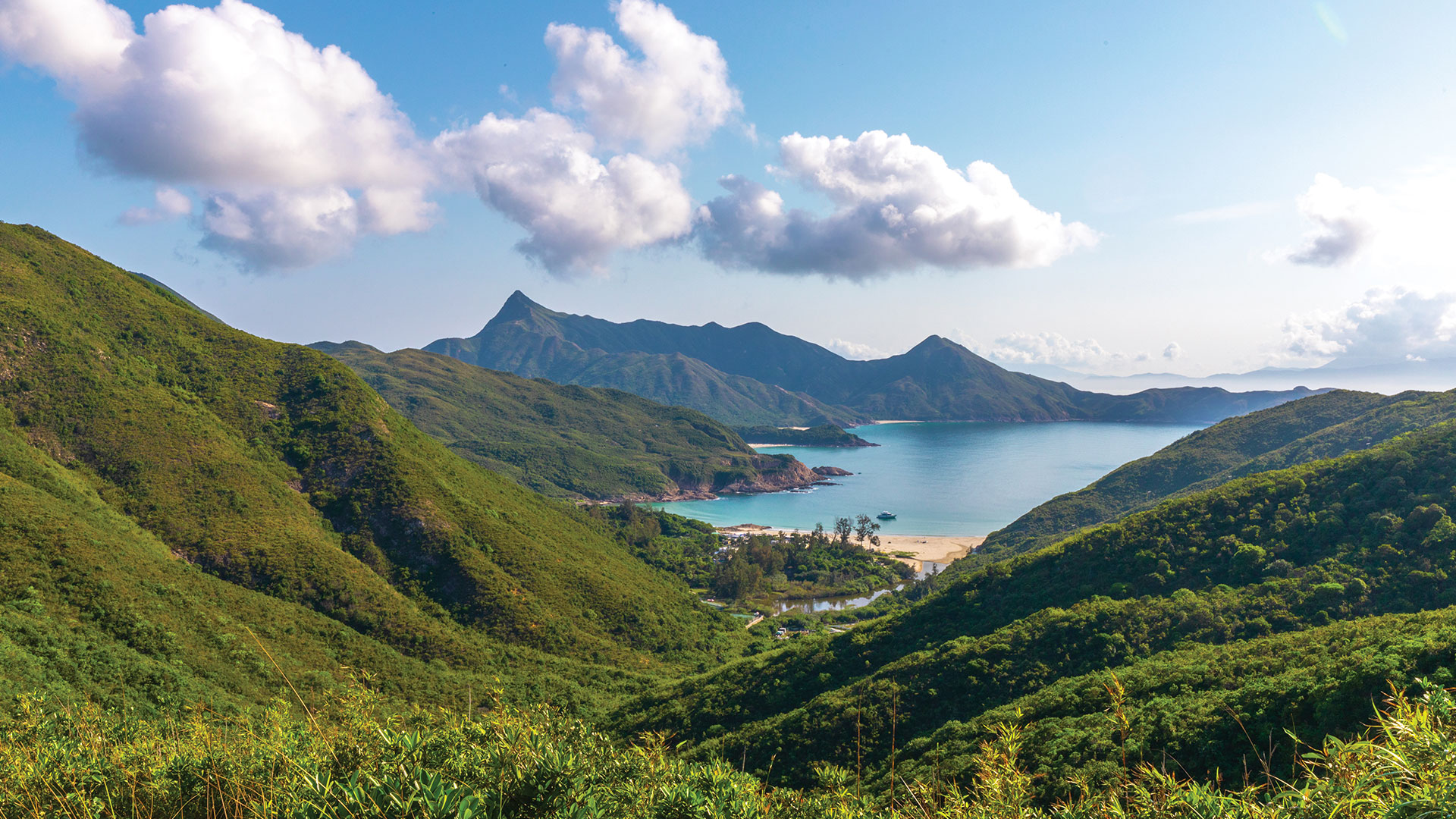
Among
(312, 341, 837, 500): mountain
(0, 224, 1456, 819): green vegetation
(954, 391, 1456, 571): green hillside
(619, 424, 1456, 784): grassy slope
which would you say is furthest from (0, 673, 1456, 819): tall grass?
(312, 341, 837, 500): mountain

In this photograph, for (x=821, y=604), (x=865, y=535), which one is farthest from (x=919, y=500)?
(x=821, y=604)

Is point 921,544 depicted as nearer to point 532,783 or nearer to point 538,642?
point 538,642

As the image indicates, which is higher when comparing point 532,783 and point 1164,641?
point 532,783

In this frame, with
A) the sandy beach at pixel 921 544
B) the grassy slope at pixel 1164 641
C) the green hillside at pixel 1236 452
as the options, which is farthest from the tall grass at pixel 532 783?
the sandy beach at pixel 921 544

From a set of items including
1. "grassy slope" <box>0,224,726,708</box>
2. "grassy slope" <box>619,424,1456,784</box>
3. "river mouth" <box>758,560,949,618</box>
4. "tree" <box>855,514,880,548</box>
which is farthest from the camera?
"tree" <box>855,514,880,548</box>

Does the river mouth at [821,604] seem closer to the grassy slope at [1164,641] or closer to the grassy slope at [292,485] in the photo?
the grassy slope at [292,485]

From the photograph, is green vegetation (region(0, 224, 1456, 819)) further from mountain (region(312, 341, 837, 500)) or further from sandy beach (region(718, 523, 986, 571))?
mountain (region(312, 341, 837, 500))
